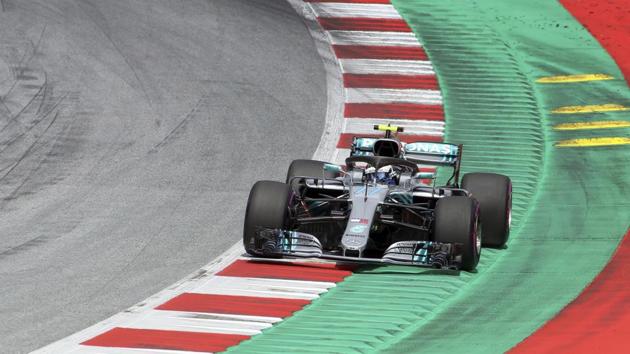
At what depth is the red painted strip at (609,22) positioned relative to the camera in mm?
26469

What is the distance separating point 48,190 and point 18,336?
19.0 ft

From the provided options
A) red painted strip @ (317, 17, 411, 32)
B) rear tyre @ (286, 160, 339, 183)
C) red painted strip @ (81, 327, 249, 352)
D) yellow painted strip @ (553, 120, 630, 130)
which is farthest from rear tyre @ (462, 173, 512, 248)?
red painted strip @ (317, 17, 411, 32)

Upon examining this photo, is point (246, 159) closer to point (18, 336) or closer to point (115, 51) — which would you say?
point (115, 51)

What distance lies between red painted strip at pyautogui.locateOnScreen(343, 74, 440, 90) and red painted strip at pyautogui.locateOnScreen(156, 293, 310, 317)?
10.1m

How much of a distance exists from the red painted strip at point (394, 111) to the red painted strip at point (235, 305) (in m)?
8.62

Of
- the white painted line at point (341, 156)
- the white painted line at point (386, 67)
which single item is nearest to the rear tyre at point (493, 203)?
the white painted line at point (341, 156)

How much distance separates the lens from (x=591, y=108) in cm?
2372

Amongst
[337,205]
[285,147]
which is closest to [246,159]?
[285,147]

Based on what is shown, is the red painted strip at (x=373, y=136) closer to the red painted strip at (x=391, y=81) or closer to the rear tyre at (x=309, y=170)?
the red painted strip at (x=391, y=81)

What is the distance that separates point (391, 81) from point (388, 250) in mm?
9458

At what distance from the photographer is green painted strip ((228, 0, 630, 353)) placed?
557 inches

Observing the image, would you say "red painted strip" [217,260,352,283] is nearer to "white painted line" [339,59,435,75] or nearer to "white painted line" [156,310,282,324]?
"white painted line" [156,310,282,324]

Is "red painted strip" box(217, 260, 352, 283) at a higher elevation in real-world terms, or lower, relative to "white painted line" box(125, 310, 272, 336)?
higher

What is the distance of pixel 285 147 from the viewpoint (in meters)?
22.0
